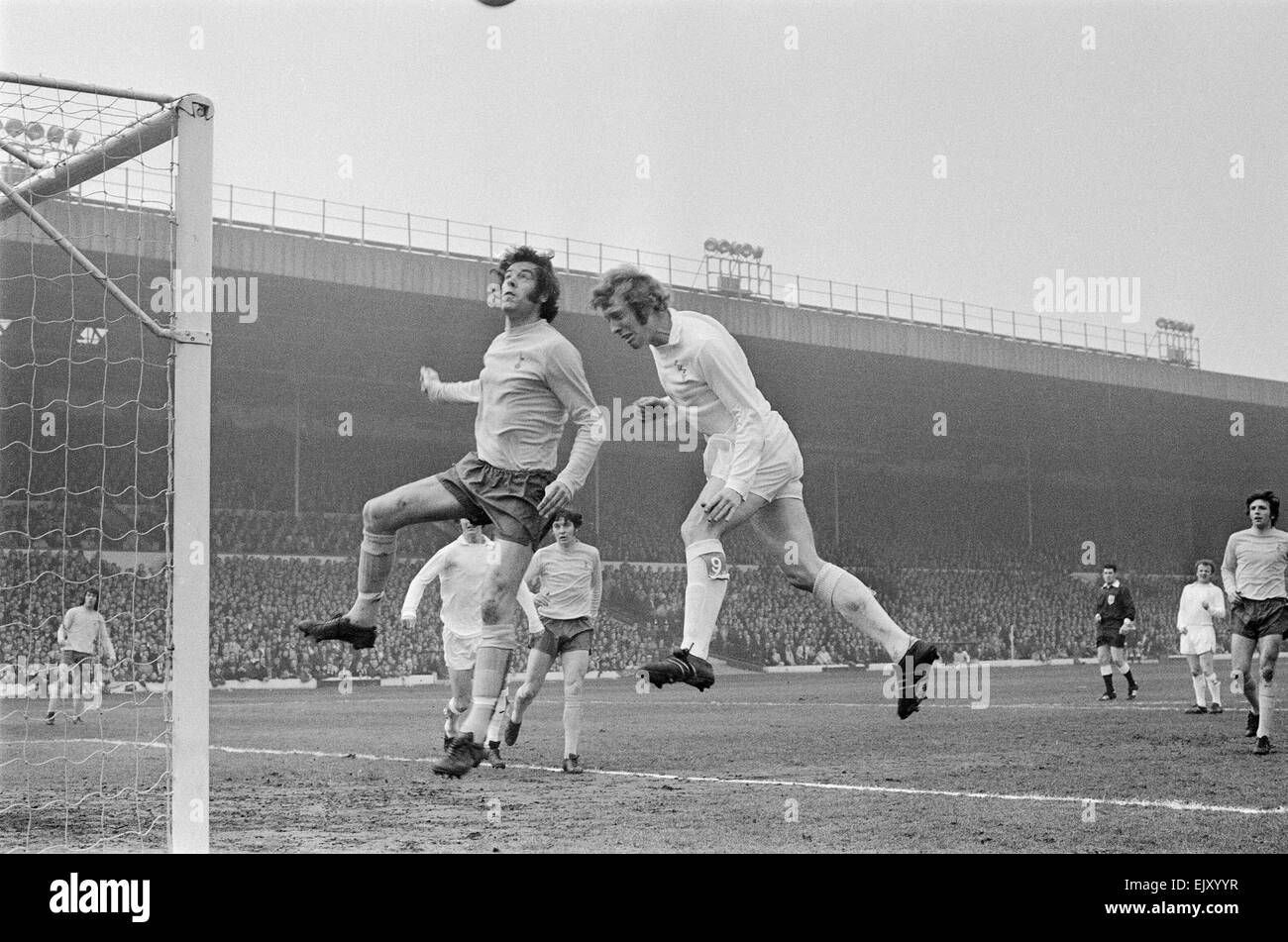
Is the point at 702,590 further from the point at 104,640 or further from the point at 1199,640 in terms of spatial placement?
the point at 104,640

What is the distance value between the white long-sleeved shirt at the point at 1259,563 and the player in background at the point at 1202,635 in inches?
159

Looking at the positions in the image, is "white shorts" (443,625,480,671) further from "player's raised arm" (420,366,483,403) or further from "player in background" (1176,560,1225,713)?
"player in background" (1176,560,1225,713)

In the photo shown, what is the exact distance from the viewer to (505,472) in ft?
17.3

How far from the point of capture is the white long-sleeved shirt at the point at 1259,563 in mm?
10344

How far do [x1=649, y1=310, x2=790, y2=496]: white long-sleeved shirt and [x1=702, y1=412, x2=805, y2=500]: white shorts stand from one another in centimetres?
1

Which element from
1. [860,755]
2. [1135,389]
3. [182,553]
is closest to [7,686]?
[860,755]

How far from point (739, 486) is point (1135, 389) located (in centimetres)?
3490

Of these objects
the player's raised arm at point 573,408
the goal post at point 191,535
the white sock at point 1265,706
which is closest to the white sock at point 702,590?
the player's raised arm at point 573,408

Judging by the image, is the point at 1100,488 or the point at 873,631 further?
the point at 1100,488

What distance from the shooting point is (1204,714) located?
46.9 feet

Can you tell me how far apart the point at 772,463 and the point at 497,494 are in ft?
3.44

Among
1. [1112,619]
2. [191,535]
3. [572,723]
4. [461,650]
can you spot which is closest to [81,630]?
[461,650]

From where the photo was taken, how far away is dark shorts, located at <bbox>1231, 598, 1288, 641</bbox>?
10398mm

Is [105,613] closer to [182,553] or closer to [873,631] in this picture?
[182,553]
